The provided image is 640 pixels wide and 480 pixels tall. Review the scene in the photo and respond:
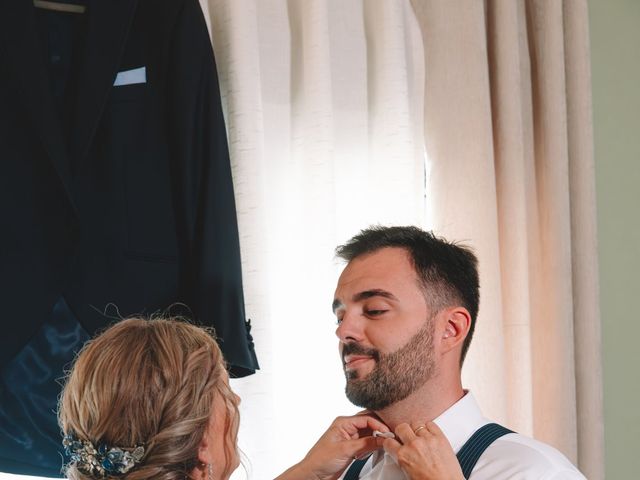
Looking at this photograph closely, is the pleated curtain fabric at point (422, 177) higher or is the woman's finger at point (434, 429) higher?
the pleated curtain fabric at point (422, 177)

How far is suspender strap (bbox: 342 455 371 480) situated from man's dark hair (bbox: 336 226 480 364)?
34 cm

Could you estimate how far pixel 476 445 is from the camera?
1812 millimetres

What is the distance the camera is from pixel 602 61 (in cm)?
331

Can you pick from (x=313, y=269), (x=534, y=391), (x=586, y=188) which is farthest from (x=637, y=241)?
(x=313, y=269)

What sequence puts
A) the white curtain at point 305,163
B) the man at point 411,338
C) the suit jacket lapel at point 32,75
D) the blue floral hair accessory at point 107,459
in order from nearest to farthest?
the blue floral hair accessory at point 107,459, the man at point 411,338, the suit jacket lapel at point 32,75, the white curtain at point 305,163

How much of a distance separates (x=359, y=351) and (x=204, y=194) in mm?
565

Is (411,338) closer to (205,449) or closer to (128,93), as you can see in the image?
(205,449)

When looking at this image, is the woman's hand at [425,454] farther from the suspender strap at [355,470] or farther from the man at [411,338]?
the suspender strap at [355,470]

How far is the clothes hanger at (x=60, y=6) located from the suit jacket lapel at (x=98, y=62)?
0.20ft

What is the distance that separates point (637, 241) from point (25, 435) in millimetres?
2231

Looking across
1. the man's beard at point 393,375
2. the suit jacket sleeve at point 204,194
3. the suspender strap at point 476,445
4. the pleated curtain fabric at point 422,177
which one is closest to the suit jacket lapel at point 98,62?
the suit jacket sleeve at point 204,194

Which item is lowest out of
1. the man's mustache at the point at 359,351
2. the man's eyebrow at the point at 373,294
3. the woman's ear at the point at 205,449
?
the woman's ear at the point at 205,449

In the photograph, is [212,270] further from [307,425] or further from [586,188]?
[586,188]

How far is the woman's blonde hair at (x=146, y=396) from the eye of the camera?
4.70 feet
